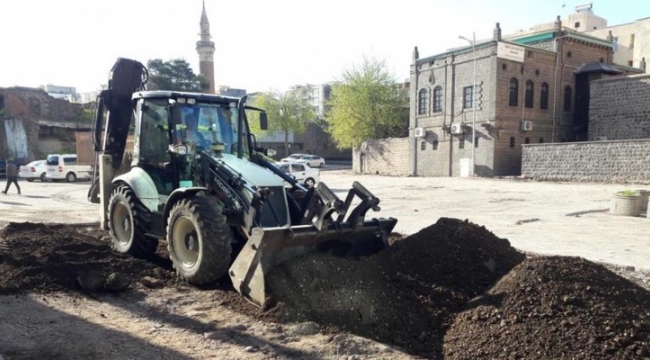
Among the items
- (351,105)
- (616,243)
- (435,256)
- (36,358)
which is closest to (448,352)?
(435,256)

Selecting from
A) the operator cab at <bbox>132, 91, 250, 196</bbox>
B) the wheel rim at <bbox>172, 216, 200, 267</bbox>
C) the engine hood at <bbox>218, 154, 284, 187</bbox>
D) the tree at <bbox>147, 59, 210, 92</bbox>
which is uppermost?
the tree at <bbox>147, 59, 210, 92</bbox>

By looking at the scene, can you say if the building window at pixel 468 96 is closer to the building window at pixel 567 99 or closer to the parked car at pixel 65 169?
the building window at pixel 567 99

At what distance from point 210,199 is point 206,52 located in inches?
2608

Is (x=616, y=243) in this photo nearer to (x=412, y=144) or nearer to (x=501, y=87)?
(x=501, y=87)

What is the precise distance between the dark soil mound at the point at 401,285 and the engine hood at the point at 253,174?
4.03 ft

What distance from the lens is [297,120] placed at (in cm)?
5891

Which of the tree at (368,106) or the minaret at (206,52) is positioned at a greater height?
the minaret at (206,52)

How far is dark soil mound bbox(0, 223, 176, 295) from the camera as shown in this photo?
6180 millimetres

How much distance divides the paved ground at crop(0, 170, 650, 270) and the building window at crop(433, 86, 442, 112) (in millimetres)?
17054

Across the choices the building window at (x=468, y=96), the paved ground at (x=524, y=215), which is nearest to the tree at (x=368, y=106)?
the building window at (x=468, y=96)

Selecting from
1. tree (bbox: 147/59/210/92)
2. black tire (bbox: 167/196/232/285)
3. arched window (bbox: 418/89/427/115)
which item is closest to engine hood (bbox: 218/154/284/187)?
black tire (bbox: 167/196/232/285)

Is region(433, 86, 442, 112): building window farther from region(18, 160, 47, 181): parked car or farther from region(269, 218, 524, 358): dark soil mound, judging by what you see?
region(269, 218, 524, 358): dark soil mound

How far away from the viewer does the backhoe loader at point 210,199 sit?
5.52 metres

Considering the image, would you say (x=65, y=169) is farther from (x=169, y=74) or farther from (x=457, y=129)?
(x=169, y=74)
